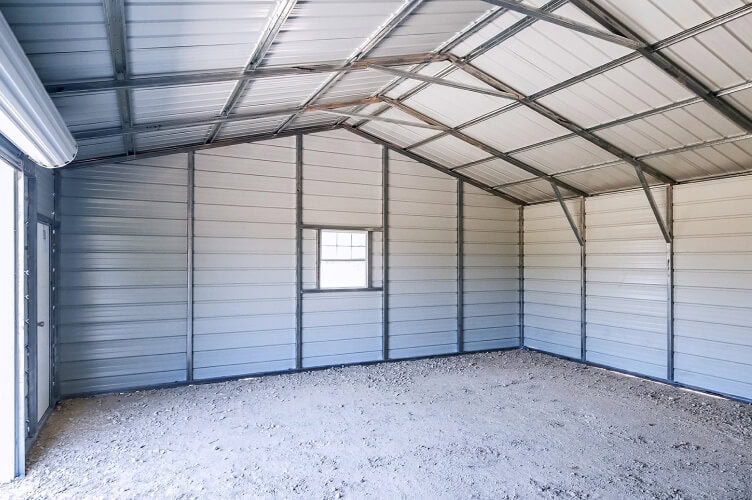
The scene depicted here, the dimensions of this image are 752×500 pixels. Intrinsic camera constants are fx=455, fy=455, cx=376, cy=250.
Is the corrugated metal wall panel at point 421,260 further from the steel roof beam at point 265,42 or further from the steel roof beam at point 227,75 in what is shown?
the steel roof beam at point 265,42

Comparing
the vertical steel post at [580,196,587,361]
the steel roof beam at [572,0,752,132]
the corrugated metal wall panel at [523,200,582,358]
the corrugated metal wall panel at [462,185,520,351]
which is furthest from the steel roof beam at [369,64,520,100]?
the corrugated metal wall panel at [523,200,582,358]

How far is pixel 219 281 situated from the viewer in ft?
20.3

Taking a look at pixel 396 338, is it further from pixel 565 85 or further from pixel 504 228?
pixel 565 85

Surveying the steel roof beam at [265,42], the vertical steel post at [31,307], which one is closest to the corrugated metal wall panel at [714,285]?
the steel roof beam at [265,42]

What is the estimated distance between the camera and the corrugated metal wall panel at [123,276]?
17.7 ft

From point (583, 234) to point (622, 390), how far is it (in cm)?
267

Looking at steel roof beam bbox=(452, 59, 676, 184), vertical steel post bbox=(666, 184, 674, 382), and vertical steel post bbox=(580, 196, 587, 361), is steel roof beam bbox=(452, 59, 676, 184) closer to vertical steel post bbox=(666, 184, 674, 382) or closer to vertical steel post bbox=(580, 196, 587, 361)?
vertical steel post bbox=(666, 184, 674, 382)

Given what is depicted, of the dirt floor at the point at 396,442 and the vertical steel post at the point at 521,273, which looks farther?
the vertical steel post at the point at 521,273

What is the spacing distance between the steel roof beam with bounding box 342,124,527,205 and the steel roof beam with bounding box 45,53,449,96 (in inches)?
104

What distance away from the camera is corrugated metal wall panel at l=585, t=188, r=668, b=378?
630 cm

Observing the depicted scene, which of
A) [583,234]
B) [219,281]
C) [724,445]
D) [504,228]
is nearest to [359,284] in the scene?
[219,281]

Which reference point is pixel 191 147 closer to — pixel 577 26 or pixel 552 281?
pixel 577 26

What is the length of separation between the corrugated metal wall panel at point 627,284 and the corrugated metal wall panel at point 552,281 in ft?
0.90

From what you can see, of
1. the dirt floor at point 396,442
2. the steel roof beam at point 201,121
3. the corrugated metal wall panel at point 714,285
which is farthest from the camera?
the corrugated metal wall panel at point 714,285
